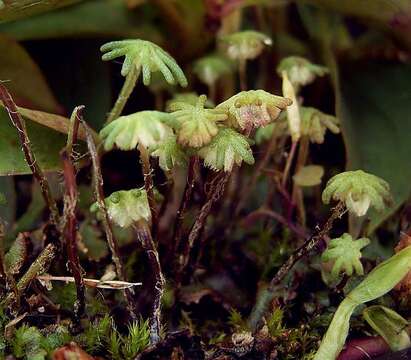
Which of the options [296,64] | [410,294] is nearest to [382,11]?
[296,64]

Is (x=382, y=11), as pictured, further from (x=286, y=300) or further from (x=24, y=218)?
(x=24, y=218)

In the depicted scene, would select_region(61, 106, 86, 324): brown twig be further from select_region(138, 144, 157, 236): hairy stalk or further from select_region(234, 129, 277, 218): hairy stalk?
select_region(234, 129, 277, 218): hairy stalk

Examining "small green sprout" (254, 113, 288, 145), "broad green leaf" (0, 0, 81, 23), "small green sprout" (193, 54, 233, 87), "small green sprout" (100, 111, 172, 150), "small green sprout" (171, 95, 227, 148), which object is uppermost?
"broad green leaf" (0, 0, 81, 23)

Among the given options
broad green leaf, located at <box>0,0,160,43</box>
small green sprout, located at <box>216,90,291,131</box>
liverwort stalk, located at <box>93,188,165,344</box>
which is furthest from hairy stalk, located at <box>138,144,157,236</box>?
broad green leaf, located at <box>0,0,160,43</box>

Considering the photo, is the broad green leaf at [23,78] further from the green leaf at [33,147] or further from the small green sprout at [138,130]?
the small green sprout at [138,130]

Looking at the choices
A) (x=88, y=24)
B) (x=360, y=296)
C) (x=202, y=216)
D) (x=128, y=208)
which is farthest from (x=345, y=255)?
(x=88, y=24)

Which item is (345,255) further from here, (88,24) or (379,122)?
(88,24)
